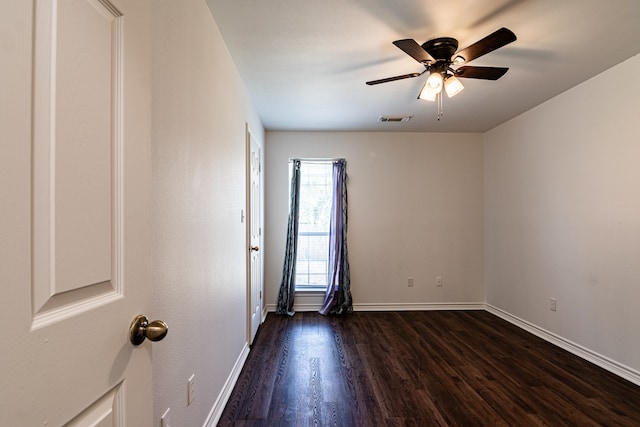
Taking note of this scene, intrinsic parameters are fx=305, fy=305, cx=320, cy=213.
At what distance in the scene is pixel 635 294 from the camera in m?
2.30

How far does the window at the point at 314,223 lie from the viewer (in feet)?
13.7

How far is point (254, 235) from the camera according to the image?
3.22 meters

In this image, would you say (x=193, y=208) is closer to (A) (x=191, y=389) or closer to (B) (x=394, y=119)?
(A) (x=191, y=389)

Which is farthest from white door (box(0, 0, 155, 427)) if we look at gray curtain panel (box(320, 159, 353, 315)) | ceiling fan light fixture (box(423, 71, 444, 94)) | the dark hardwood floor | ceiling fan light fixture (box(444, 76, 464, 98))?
gray curtain panel (box(320, 159, 353, 315))

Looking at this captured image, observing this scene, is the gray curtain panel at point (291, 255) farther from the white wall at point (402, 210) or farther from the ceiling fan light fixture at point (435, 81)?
the ceiling fan light fixture at point (435, 81)

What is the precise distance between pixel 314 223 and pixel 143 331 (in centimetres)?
Answer: 353

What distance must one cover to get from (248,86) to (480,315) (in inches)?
151

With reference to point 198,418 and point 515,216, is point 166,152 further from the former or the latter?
point 515,216

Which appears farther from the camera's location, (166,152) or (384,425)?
(384,425)

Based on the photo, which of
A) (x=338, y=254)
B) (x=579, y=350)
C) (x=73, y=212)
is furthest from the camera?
(x=338, y=254)

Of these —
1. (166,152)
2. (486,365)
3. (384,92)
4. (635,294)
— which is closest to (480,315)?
(486,365)

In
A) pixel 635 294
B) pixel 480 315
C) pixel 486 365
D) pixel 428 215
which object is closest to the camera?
pixel 635 294

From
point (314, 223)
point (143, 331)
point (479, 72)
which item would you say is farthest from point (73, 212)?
point (314, 223)

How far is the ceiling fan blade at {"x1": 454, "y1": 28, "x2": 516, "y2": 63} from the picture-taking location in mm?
1599
